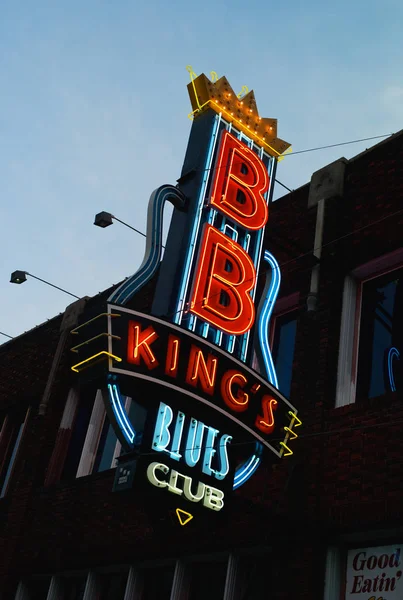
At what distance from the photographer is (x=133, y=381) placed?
30.0ft

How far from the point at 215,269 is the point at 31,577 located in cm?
755

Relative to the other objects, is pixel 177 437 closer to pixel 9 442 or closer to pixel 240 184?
pixel 240 184

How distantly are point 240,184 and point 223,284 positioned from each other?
205 centimetres

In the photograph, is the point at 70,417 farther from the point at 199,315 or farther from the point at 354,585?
the point at 354,585

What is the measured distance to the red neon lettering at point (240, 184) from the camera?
11766mm

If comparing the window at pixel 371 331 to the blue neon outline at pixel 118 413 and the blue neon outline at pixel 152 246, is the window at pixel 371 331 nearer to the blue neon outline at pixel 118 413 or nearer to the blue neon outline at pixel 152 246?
the blue neon outline at pixel 152 246

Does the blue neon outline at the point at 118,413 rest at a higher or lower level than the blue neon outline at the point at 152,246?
lower

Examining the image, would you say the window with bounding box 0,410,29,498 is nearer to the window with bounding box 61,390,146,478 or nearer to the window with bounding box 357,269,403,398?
the window with bounding box 61,390,146,478

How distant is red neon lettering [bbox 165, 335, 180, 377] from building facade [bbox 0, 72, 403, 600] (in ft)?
1.62

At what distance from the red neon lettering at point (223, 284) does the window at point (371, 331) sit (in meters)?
1.54

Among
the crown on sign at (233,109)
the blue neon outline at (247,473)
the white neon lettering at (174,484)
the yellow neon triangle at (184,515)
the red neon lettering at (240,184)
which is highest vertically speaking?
the crown on sign at (233,109)

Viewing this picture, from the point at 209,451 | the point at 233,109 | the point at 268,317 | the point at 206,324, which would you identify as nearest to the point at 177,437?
the point at 209,451

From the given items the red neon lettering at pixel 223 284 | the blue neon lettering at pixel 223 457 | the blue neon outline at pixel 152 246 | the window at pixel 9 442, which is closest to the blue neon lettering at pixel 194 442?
the blue neon lettering at pixel 223 457

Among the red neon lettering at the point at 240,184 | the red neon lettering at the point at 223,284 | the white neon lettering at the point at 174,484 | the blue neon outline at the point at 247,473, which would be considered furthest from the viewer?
the red neon lettering at the point at 240,184
